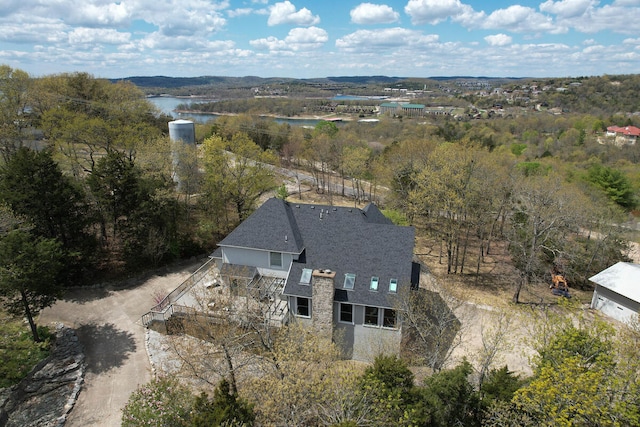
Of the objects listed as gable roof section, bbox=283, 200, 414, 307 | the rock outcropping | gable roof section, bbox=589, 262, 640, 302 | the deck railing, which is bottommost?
the rock outcropping

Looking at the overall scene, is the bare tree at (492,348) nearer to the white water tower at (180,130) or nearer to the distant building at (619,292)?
the distant building at (619,292)

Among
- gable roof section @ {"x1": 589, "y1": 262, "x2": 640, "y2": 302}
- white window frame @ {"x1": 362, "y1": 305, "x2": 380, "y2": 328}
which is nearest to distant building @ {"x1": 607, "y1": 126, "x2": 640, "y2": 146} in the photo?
gable roof section @ {"x1": 589, "y1": 262, "x2": 640, "y2": 302}

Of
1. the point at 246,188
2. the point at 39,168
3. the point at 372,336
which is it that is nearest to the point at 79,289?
the point at 39,168

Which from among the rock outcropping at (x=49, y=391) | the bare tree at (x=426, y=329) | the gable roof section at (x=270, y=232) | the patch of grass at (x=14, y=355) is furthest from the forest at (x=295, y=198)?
the gable roof section at (x=270, y=232)

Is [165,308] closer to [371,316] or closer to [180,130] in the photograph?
[371,316]

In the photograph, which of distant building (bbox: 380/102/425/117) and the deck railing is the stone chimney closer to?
the deck railing

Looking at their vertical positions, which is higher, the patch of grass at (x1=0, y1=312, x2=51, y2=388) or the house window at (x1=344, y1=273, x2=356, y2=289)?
the house window at (x1=344, y1=273, x2=356, y2=289)

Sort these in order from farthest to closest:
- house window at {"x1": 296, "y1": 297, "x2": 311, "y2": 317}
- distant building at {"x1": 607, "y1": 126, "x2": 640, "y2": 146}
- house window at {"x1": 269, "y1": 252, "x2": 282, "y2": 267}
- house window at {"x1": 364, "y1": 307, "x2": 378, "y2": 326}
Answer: distant building at {"x1": 607, "y1": 126, "x2": 640, "y2": 146} < house window at {"x1": 269, "y1": 252, "x2": 282, "y2": 267} < house window at {"x1": 296, "y1": 297, "x2": 311, "y2": 317} < house window at {"x1": 364, "y1": 307, "x2": 378, "y2": 326}
